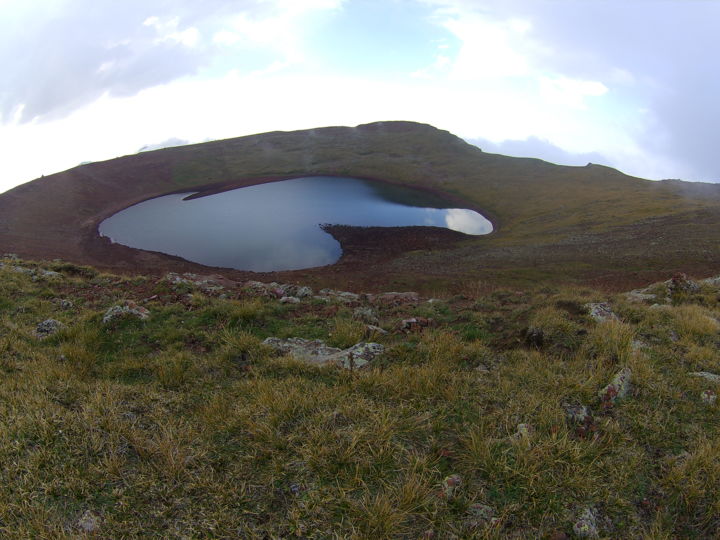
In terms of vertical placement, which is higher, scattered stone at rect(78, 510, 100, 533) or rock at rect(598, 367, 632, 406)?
rock at rect(598, 367, 632, 406)

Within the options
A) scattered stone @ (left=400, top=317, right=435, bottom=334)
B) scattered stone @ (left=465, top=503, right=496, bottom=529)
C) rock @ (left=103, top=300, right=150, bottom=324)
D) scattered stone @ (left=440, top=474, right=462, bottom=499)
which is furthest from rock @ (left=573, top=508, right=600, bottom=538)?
rock @ (left=103, top=300, right=150, bottom=324)

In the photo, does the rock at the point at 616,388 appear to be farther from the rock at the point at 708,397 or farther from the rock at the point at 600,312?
the rock at the point at 600,312

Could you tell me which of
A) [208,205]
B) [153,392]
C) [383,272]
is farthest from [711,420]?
[208,205]

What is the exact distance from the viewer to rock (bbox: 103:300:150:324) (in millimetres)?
8875

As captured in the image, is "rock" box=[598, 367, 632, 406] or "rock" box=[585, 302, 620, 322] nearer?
"rock" box=[598, 367, 632, 406]

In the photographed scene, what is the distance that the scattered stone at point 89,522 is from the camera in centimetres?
329

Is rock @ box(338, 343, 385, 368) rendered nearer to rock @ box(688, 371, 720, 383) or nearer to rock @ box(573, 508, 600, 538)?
rock @ box(573, 508, 600, 538)

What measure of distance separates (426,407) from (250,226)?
54.1 m

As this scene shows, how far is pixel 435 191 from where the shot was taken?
82.9m

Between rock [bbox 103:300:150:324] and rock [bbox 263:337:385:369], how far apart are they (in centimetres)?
386

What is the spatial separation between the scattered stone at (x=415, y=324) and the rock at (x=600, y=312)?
386cm

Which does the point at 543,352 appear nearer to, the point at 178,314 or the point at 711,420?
the point at 711,420

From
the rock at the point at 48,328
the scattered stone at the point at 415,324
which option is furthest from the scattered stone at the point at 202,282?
the scattered stone at the point at 415,324

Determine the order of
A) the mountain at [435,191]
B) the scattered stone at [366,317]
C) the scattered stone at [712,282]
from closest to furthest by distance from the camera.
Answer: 1. the scattered stone at [366,317]
2. the scattered stone at [712,282]
3. the mountain at [435,191]
